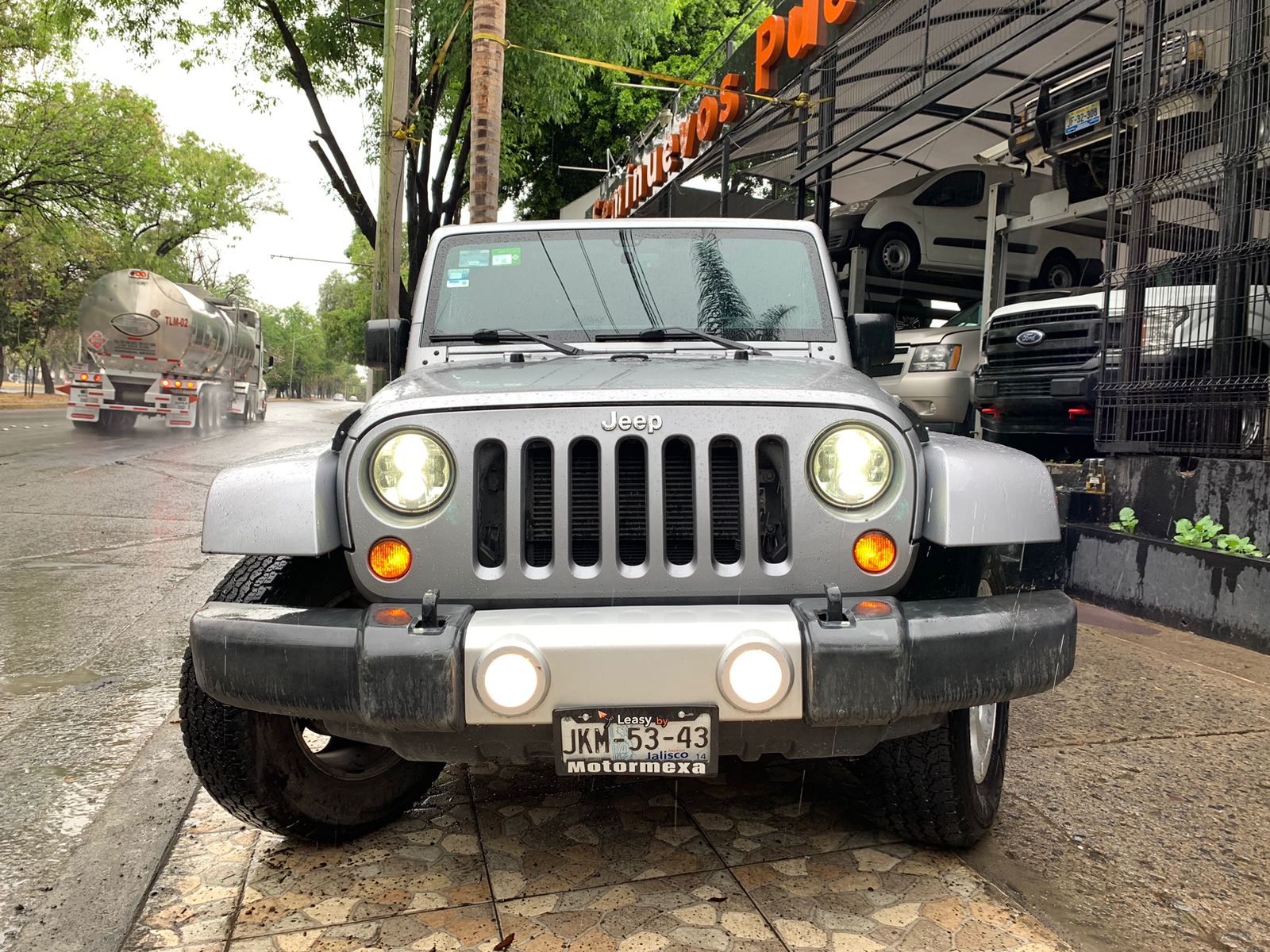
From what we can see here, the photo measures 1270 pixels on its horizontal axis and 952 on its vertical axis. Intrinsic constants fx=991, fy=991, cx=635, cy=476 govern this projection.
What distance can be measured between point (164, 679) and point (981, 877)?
133 inches

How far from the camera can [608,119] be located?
919 inches

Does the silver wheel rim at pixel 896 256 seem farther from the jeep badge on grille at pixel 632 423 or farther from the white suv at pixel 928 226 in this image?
the jeep badge on grille at pixel 632 423

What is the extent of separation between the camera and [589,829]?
109 inches

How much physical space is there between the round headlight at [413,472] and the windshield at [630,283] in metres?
1.18

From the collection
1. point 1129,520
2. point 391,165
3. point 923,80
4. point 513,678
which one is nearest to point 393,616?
point 513,678

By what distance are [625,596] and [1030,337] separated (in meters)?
6.07

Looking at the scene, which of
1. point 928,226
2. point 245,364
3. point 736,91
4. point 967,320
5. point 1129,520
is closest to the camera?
point 1129,520

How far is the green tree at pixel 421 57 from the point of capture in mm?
15438

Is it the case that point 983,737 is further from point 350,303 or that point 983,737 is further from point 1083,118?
point 350,303

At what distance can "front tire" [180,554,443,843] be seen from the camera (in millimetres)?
2438

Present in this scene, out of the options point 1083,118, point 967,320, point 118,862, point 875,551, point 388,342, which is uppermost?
point 1083,118

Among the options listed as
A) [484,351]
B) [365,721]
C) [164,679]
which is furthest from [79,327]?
[365,721]

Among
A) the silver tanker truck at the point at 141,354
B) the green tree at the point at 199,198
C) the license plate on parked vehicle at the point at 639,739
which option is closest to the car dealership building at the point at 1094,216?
the license plate on parked vehicle at the point at 639,739

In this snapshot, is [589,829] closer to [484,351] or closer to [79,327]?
[484,351]
